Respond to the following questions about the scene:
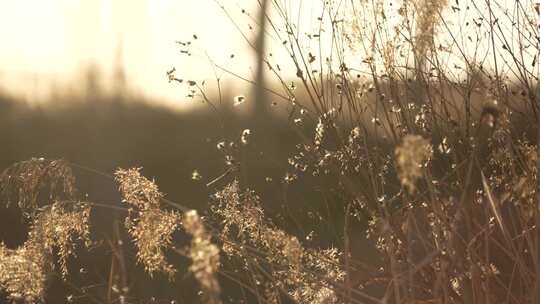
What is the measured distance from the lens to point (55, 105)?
6766mm

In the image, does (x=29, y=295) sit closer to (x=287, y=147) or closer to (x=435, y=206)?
(x=435, y=206)

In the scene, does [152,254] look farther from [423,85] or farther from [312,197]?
[312,197]

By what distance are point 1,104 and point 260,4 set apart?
4.27 meters

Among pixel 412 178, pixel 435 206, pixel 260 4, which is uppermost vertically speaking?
pixel 260 4

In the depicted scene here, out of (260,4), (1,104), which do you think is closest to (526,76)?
(260,4)

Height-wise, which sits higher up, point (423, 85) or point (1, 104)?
point (423, 85)

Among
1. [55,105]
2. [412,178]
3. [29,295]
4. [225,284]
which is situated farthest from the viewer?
[55,105]

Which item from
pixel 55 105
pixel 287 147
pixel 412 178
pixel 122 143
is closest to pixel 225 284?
pixel 287 147

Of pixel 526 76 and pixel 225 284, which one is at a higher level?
pixel 526 76

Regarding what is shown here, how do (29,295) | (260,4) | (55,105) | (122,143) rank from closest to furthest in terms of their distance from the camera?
(29,295), (260,4), (122,143), (55,105)

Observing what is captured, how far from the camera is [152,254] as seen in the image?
79.2 inches

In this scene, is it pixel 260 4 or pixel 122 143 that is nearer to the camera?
pixel 260 4

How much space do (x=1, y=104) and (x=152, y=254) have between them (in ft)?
15.8

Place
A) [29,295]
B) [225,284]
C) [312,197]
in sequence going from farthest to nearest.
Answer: [225,284] → [312,197] → [29,295]
